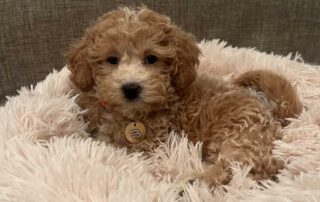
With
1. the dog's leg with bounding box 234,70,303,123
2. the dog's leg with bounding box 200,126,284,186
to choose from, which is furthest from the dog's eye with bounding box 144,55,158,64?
the dog's leg with bounding box 234,70,303,123

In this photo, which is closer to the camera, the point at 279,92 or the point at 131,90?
the point at 131,90

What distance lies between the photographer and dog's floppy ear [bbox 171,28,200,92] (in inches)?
71.5

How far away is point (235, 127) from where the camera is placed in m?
1.78

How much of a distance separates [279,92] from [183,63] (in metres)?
0.42

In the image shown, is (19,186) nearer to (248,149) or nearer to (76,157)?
(76,157)

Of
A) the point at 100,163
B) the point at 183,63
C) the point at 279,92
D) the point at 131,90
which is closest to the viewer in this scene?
the point at 100,163

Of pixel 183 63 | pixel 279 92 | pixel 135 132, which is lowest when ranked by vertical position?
pixel 135 132

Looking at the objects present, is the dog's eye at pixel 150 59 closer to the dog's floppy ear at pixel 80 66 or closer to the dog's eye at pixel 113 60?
the dog's eye at pixel 113 60

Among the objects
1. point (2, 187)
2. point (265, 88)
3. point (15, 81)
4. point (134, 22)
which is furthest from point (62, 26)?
point (2, 187)

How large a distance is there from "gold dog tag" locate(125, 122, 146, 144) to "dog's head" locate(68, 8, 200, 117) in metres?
0.07

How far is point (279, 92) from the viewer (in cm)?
197

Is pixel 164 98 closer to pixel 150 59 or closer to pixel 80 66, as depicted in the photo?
pixel 150 59

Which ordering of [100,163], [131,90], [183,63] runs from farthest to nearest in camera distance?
[183,63] → [131,90] → [100,163]

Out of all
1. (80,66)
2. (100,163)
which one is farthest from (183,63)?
(100,163)
